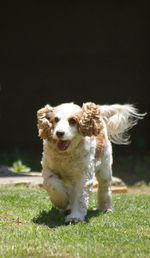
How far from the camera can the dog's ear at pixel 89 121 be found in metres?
5.04

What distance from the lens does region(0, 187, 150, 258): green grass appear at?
3994 millimetres

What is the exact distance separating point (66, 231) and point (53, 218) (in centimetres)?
72

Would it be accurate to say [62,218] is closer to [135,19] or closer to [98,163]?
[98,163]

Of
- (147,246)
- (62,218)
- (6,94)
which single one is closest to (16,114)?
(6,94)

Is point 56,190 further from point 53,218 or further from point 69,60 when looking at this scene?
point 69,60

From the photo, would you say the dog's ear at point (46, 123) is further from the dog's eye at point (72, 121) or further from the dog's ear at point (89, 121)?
the dog's ear at point (89, 121)

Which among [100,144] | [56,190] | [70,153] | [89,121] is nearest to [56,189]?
[56,190]

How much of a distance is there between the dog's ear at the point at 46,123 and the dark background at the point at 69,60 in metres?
8.96

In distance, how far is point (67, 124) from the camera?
4953 mm

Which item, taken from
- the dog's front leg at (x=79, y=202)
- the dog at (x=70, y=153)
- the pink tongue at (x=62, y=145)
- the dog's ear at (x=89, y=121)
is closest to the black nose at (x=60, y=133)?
the dog at (x=70, y=153)

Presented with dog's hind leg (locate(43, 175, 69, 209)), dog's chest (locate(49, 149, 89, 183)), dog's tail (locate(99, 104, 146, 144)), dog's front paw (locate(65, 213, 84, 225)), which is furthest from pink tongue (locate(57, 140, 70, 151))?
dog's tail (locate(99, 104, 146, 144))

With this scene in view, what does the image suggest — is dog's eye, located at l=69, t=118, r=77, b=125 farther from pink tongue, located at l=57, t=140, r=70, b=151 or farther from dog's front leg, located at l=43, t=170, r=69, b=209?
dog's front leg, located at l=43, t=170, r=69, b=209

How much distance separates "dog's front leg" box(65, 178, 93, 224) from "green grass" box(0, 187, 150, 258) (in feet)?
0.35

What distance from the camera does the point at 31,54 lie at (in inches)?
573
